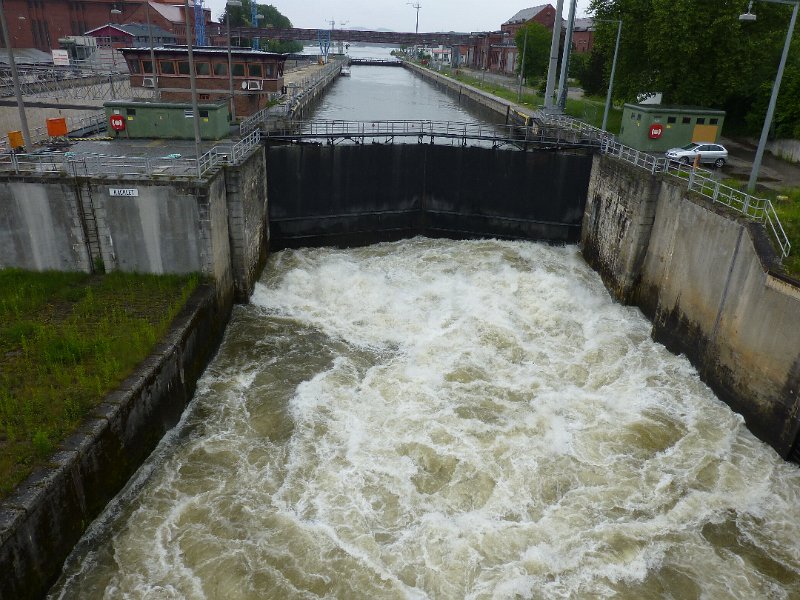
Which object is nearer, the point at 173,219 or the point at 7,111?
the point at 173,219

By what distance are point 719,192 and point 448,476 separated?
11.5 m

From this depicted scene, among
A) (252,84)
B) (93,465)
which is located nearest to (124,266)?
(93,465)

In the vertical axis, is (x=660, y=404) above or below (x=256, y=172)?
below

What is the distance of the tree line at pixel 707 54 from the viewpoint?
26.5 metres

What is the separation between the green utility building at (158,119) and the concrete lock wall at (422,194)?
3.48m

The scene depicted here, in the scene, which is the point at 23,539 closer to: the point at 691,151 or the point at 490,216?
the point at 490,216

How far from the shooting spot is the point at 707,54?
27734mm

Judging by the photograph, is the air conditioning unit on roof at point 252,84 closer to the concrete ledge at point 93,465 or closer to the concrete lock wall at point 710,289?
the concrete lock wall at point 710,289

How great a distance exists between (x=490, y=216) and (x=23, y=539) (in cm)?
2093

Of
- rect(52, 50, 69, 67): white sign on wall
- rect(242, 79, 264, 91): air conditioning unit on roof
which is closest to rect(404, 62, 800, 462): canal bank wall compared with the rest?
rect(242, 79, 264, 91): air conditioning unit on roof

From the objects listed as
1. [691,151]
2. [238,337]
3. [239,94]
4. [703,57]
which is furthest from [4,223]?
[703,57]

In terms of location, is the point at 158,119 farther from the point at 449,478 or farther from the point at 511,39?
the point at 511,39

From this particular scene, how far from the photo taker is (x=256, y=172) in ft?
71.2

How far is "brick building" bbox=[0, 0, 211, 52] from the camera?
247 ft
